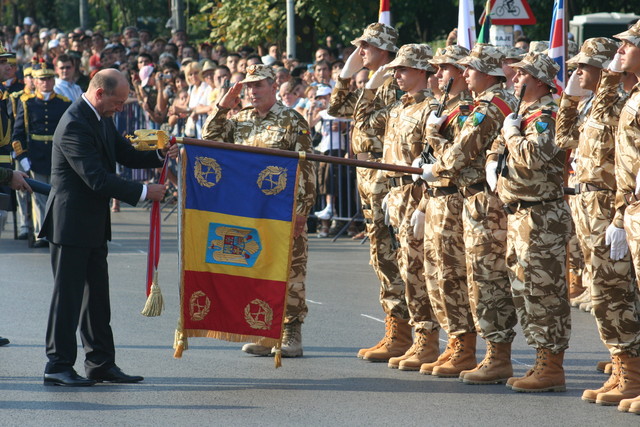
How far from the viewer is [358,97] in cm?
974

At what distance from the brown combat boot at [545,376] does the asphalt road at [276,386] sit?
0.07 m

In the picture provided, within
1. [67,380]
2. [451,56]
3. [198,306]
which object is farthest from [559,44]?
[67,380]

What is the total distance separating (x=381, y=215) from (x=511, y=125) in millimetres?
1759

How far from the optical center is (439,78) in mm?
8625

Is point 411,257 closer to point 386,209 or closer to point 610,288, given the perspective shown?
point 386,209

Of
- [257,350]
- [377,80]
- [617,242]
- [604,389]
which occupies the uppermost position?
[377,80]

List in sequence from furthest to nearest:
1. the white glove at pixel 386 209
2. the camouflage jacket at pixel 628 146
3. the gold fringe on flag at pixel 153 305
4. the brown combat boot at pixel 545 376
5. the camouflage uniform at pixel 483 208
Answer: the white glove at pixel 386 209 → the gold fringe on flag at pixel 153 305 → the camouflage uniform at pixel 483 208 → the brown combat boot at pixel 545 376 → the camouflage jacket at pixel 628 146

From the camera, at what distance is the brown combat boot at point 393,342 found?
9.15 meters

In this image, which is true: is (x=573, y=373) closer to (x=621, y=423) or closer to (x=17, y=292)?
(x=621, y=423)

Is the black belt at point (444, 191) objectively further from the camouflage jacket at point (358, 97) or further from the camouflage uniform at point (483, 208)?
the camouflage jacket at point (358, 97)

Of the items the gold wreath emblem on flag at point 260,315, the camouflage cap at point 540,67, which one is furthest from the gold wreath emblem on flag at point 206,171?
the camouflage cap at point 540,67

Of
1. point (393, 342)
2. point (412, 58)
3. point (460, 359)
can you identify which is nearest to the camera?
point (460, 359)

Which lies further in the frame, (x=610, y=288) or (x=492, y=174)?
(x=492, y=174)

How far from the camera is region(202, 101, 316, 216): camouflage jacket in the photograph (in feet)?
30.5
